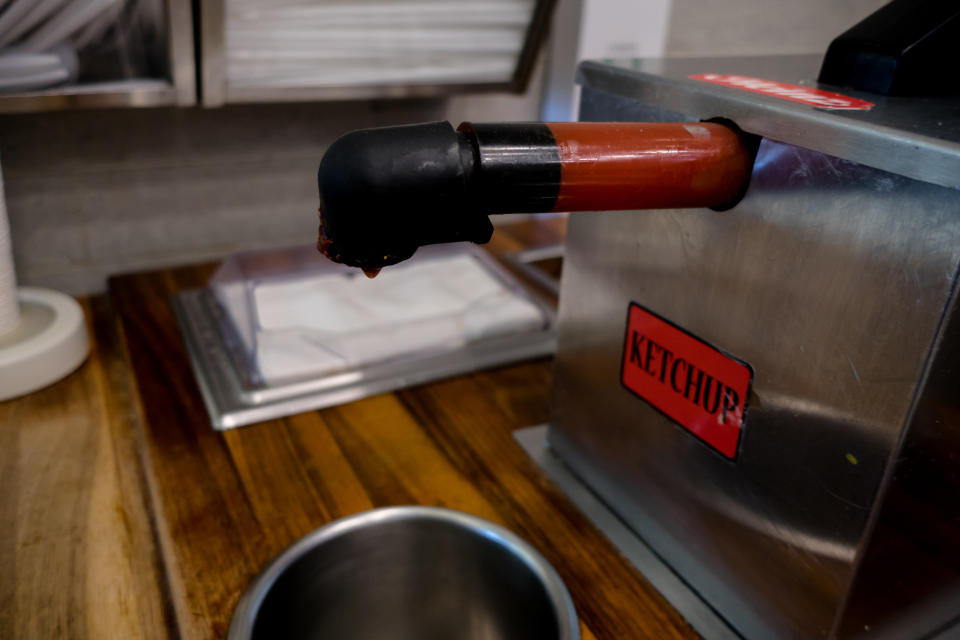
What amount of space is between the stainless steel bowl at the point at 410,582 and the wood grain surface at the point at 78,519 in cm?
15

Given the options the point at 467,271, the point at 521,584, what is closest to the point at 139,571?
the point at 521,584

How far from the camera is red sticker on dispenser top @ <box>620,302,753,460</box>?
0.66m

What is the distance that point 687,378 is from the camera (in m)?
0.71

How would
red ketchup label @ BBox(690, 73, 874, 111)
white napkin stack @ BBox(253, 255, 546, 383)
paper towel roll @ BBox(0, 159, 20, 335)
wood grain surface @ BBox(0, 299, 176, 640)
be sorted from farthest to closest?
white napkin stack @ BBox(253, 255, 546, 383) < paper towel roll @ BBox(0, 159, 20, 335) < wood grain surface @ BBox(0, 299, 176, 640) < red ketchup label @ BBox(690, 73, 874, 111)

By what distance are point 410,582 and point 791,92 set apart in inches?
27.2

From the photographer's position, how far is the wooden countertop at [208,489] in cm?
76

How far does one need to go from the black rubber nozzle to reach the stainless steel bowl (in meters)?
0.46

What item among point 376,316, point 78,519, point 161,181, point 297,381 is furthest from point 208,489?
point 161,181

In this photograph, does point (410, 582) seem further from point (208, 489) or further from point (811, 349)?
point (811, 349)

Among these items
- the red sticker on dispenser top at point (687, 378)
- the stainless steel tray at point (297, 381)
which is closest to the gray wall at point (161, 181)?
the stainless steel tray at point (297, 381)

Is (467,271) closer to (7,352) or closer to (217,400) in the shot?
(217,400)

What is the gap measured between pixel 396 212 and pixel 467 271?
3.38ft

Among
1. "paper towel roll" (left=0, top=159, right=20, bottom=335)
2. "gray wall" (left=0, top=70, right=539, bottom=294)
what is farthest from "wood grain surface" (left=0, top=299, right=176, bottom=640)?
"gray wall" (left=0, top=70, right=539, bottom=294)

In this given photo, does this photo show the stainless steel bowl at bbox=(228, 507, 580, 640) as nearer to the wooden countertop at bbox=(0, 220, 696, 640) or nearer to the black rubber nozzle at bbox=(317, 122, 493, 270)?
the wooden countertop at bbox=(0, 220, 696, 640)
